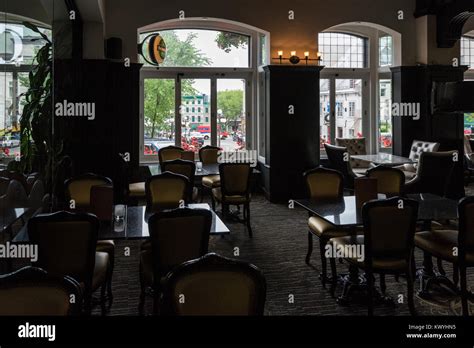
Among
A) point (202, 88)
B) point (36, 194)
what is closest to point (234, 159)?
point (202, 88)

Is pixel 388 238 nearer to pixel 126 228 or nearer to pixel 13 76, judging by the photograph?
pixel 126 228

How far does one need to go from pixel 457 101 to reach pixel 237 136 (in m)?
4.51

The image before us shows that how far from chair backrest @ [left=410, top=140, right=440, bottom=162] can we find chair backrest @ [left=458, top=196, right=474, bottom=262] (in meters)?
5.43

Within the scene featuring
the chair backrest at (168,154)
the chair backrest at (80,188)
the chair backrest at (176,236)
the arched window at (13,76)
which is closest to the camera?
Result: the chair backrest at (176,236)

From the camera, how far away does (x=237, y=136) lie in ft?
34.9

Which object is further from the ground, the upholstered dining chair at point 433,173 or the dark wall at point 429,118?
the dark wall at point 429,118

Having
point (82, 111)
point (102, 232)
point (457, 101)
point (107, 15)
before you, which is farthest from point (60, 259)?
point (457, 101)

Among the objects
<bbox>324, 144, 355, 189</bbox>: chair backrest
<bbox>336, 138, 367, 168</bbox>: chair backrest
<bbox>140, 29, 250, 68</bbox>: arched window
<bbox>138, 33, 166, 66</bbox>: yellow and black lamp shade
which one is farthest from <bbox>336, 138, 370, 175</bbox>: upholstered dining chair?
<bbox>138, 33, 166, 66</bbox>: yellow and black lamp shade

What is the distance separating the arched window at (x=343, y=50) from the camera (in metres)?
10.8

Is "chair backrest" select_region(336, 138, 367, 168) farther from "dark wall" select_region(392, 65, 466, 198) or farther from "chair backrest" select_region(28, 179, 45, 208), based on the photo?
"chair backrest" select_region(28, 179, 45, 208)

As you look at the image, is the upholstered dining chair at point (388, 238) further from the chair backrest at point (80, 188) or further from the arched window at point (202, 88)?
the arched window at point (202, 88)

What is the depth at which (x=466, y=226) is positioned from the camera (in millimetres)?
3588

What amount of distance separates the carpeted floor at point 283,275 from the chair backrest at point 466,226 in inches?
22.5


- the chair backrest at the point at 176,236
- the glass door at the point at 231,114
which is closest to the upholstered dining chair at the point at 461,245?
the chair backrest at the point at 176,236
